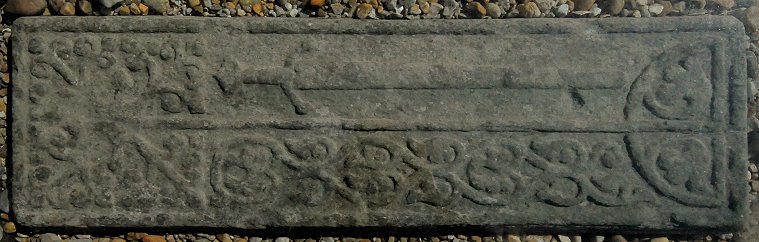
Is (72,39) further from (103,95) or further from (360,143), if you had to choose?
(360,143)

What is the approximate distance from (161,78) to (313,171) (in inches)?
24.8

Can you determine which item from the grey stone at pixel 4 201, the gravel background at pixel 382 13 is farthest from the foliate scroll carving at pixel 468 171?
the grey stone at pixel 4 201

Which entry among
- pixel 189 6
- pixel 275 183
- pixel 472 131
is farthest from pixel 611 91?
pixel 189 6

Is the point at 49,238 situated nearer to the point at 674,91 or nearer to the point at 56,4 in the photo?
the point at 56,4

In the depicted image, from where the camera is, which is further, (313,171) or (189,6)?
(189,6)

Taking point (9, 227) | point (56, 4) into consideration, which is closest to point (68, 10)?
point (56, 4)

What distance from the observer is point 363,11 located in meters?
2.34

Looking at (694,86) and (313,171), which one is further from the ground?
(694,86)

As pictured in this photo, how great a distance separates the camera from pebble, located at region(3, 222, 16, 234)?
7.67 feet

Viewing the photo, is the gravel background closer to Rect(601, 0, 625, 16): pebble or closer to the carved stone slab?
Rect(601, 0, 625, 16): pebble

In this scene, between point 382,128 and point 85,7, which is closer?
point 382,128

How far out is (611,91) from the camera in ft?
7.25

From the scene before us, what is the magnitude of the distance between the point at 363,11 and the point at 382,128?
0.45m

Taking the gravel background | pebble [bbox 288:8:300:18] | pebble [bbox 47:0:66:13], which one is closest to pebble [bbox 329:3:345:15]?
the gravel background
